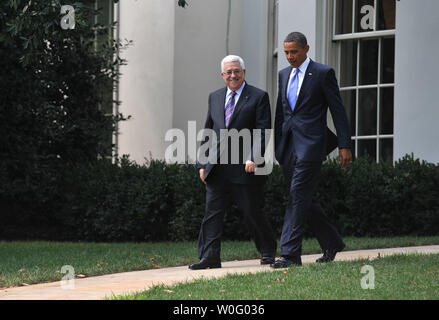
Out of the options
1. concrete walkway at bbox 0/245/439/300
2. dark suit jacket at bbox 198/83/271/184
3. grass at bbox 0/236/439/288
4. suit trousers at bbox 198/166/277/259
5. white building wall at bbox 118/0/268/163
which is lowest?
grass at bbox 0/236/439/288

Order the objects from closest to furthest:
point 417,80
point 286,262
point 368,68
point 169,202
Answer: point 286,262 < point 417,80 < point 169,202 < point 368,68

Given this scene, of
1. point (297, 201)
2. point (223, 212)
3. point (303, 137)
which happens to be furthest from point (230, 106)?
point (297, 201)

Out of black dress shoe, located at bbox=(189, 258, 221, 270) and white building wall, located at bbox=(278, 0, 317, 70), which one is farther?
white building wall, located at bbox=(278, 0, 317, 70)

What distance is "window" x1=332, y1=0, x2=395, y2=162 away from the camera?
1260 centimetres

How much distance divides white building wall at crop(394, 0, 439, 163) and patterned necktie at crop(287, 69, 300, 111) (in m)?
4.40

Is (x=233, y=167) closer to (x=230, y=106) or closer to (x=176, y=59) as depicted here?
(x=230, y=106)

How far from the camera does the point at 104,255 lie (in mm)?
10102

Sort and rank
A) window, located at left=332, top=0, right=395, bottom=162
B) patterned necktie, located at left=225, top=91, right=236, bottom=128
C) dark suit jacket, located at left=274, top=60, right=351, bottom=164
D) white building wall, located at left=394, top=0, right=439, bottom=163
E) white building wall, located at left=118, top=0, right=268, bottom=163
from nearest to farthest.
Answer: dark suit jacket, located at left=274, top=60, right=351, bottom=164, patterned necktie, located at left=225, top=91, right=236, bottom=128, white building wall, located at left=394, top=0, right=439, bottom=163, window, located at left=332, top=0, right=395, bottom=162, white building wall, located at left=118, top=0, right=268, bottom=163

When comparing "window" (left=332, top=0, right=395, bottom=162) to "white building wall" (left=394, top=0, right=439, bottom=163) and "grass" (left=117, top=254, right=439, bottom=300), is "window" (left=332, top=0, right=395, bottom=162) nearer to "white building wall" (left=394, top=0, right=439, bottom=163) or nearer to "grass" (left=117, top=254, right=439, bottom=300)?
"white building wall" (left=394, top=0, right=439, bottom=163)

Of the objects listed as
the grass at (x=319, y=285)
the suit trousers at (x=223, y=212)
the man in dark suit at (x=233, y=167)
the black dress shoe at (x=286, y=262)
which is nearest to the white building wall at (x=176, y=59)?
the man in dark suit at (x=233, y=167)

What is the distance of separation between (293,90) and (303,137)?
1.53 ft

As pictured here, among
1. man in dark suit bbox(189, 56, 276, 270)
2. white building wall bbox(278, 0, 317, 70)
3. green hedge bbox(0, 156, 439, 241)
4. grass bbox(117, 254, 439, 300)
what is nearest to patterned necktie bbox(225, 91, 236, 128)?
man in dark suit bbox(189, 56, 276, 270)

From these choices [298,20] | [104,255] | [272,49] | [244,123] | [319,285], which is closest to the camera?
[319,285]

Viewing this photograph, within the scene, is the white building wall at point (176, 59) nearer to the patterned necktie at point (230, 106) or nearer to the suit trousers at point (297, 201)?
the patterned necktie at point (230, 106)
